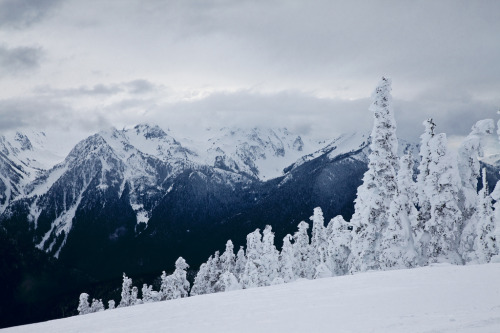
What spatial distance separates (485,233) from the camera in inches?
1177

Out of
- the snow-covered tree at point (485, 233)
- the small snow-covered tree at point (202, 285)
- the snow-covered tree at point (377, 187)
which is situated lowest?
the small snow-covered tree at point (202, 285)

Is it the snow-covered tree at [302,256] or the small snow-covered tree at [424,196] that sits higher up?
the small snow-covered tree at [424,196]

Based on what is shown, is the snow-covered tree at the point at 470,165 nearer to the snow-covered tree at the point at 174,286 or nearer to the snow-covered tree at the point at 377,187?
the snow-covered tree at the point at 377,187

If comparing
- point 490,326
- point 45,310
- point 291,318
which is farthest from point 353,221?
point 45,310

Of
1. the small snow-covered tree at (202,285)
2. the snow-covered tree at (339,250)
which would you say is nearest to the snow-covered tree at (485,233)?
the snow-covered tree at (339,250)

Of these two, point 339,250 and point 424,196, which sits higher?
point 424,196

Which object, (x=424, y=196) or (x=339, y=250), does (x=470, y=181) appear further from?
(x=339, y=250)

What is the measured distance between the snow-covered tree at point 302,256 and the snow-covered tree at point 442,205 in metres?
27.5

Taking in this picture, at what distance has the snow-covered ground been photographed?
1114cm

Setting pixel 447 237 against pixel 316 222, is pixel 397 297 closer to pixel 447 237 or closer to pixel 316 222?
pixel 447 237

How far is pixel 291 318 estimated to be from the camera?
43.8 ft

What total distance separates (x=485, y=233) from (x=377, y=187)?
29.2 feet

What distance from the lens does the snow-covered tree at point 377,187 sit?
30406 millimetres

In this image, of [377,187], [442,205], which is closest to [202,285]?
[377,187]
